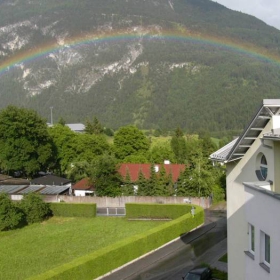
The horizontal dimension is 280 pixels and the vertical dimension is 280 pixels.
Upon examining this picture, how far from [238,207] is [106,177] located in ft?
102

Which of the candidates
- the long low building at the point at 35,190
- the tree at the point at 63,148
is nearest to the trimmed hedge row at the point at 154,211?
the long low building at the point at 35,190

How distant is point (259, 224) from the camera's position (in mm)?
10523

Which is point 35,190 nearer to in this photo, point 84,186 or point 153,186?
point 84,186

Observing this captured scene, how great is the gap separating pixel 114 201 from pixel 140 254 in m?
17.5

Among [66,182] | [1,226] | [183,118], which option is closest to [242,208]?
[1,226]

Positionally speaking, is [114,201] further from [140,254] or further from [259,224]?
[259,224]

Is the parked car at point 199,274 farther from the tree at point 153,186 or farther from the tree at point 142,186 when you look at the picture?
the tree at point 142,186

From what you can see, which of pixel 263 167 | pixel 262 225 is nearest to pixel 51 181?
pixel 263 167

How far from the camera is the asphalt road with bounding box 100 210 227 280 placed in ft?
80.1

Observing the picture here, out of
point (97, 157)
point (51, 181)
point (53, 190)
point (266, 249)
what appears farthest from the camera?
point (97, 157)

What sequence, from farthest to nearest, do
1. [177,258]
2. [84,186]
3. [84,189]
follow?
1. [84,186]
2. [84,189]
3. [177,258]

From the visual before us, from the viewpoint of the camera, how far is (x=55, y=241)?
31812 mm

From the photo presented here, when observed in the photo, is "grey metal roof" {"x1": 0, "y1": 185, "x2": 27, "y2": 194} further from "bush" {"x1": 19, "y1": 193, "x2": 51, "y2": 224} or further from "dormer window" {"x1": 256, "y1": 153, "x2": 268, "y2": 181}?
"dormer window" {"x1": 256, "y1": 153, "x2": 268, "y2": 181}

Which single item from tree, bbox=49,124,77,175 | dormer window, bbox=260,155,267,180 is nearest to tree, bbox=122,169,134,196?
tree, bbox=49,124,77,175
